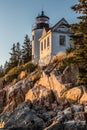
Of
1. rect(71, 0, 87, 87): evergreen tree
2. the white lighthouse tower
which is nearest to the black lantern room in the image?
the white lighthouse tower

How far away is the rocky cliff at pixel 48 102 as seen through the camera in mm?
33200

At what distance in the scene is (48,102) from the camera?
1594 inches

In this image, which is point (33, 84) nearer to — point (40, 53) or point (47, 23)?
point (40, 53)

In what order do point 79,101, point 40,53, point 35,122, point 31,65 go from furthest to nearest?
point 40,53, point 31,65, point 79,101, point 35,122

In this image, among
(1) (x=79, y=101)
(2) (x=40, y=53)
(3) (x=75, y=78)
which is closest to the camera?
(1) (x=79, y=101)

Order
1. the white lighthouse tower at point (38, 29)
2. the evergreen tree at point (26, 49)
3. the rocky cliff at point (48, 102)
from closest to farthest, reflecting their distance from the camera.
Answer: the rocky cliff at point (48, 102) → the white lighthouse tower at point (38, 29) → the evergreen tree at point (26, 49)

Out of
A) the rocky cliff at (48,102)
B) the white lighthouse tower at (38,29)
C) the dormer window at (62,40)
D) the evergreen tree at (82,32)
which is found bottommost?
the rocky cliff at (48,102)

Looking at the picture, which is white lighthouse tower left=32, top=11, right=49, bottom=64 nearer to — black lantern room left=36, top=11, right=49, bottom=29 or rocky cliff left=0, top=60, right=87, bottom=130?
black lantern room left=36, top=11, right=49, bottom=29

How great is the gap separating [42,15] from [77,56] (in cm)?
2696

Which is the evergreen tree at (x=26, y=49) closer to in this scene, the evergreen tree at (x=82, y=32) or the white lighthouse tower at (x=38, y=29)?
the white lighthouse tower at (x=38, y=29)

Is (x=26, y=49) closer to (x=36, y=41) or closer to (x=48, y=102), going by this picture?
(x=36, y=41)

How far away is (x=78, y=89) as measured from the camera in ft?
125

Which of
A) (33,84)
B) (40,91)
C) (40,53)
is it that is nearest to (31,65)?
(40,53)

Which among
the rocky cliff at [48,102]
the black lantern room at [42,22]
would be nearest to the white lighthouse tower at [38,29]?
the black lantern room at [42,22]
